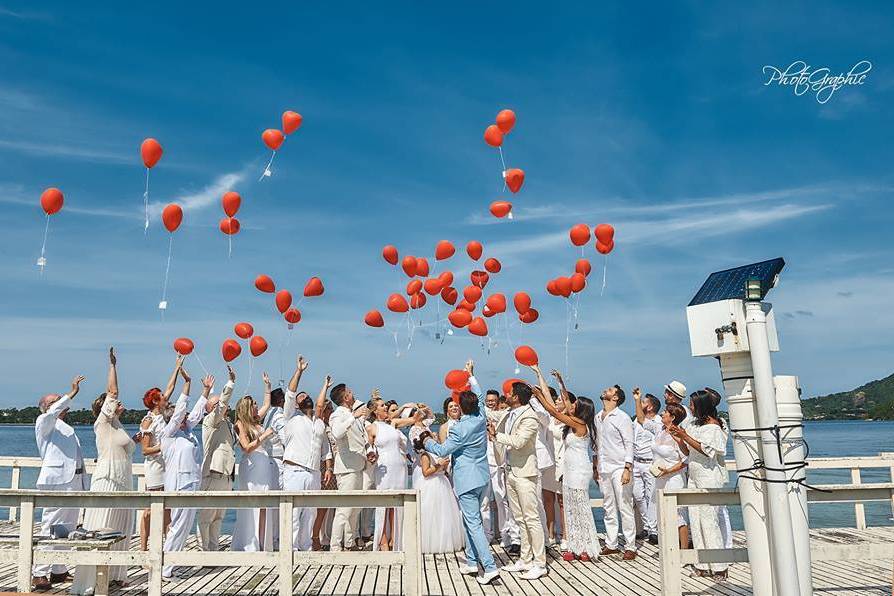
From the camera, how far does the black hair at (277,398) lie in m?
8.75

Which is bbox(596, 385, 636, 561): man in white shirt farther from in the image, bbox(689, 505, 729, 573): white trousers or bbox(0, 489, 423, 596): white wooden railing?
bbox(0, 489, 423, 596): white wooden railing

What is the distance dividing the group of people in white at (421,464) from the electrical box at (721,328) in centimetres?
270

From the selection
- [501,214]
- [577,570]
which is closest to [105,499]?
[577,570]

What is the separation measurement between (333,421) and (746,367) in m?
4.80

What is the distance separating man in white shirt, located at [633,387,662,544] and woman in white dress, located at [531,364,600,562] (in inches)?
43.2

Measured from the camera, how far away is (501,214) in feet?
35.5

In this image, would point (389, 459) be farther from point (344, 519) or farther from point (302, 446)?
point (302, 446)

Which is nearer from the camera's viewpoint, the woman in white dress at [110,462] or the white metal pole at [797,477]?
the white metal pole at [797,477]

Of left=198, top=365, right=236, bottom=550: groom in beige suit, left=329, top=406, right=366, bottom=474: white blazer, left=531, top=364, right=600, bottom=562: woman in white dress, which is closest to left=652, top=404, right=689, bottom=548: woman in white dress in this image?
left=531, top=364, right=600, bottom=562: woman in white dress

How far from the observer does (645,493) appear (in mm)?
8789

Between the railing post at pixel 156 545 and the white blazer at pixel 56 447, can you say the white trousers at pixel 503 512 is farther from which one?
the white blazer at pixel 56 447

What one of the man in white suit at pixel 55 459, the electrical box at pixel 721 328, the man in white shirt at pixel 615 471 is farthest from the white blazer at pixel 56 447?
the electrical box at pixel 721 328

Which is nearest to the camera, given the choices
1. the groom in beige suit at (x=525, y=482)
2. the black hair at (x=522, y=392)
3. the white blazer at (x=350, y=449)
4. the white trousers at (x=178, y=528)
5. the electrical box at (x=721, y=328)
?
the electrical box at (x=721, y=328)

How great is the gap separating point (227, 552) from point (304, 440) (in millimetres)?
2549
